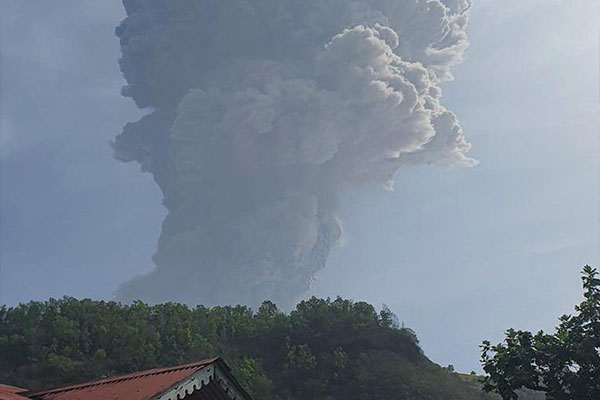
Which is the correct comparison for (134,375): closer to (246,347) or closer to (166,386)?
(166,386)

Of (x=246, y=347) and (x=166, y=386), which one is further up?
(x=246, y=347)

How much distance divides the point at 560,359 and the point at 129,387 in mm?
16466

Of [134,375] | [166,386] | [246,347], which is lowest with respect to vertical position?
[166,386]

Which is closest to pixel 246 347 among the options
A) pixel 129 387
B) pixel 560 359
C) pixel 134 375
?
pixel 560 359

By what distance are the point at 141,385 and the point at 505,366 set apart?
15.8 meters

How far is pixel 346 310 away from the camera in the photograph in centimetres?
7538

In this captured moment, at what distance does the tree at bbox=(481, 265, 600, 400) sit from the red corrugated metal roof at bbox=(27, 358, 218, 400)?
14763 mm

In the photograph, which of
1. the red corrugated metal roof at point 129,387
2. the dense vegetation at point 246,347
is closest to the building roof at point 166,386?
the red corrugated metal roof at point 129,387

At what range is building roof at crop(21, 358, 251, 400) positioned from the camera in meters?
10.3

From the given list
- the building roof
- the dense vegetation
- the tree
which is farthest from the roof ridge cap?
the dense vegetation

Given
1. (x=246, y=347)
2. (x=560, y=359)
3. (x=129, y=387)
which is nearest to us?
(x=129, y=387)

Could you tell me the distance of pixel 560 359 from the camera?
23.1m

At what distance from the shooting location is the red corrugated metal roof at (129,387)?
10.3 m

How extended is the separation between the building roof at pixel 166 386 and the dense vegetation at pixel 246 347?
1701 inches
